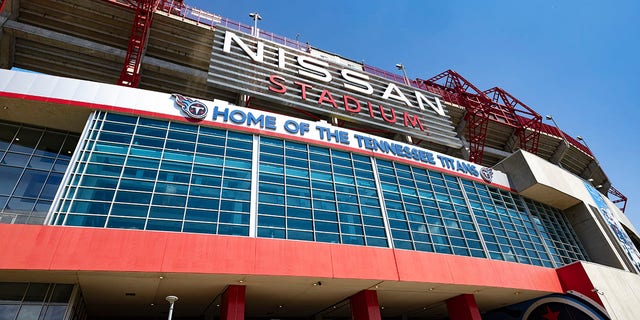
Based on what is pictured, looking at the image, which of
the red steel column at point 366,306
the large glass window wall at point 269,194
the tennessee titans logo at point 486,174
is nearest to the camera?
the large glass window wall at point 269,194

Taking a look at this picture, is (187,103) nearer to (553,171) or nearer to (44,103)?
(44,103)

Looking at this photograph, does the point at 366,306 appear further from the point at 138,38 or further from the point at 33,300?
the point at 138,38

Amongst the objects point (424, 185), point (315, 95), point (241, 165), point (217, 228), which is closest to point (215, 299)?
point (217, 228)

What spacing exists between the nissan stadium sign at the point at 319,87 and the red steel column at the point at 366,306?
1687 cm

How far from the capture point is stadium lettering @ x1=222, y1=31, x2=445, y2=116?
1307 inches

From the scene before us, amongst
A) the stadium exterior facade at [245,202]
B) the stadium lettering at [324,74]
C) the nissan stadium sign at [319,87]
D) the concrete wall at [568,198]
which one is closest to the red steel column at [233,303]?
the stadium exterior facade at [245,202]

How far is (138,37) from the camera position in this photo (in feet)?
101

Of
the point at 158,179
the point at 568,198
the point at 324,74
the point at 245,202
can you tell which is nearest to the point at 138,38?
the point at 158,179

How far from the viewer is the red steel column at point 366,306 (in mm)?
21719

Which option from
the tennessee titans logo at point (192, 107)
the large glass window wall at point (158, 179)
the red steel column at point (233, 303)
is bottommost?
the red steel column at point (233, 303)

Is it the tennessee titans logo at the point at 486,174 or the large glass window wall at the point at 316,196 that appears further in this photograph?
the tennessee titans logo at the point at 486,174

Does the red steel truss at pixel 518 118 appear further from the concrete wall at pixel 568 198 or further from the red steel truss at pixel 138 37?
the red steel truss at pixel 138 37

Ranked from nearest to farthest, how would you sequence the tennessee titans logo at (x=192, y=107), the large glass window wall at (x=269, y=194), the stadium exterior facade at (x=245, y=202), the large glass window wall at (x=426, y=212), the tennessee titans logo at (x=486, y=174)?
the stadium exterior facade at (x=245, y=202) → the large glass window wall at (x=269, y=194) → the tennessee titans logo at (x=192, y=107) → the large glass window wall at (x=426, y=212) → the tennessee titans logo at (x=486, y=174)

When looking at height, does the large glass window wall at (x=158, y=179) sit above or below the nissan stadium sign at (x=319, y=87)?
below
